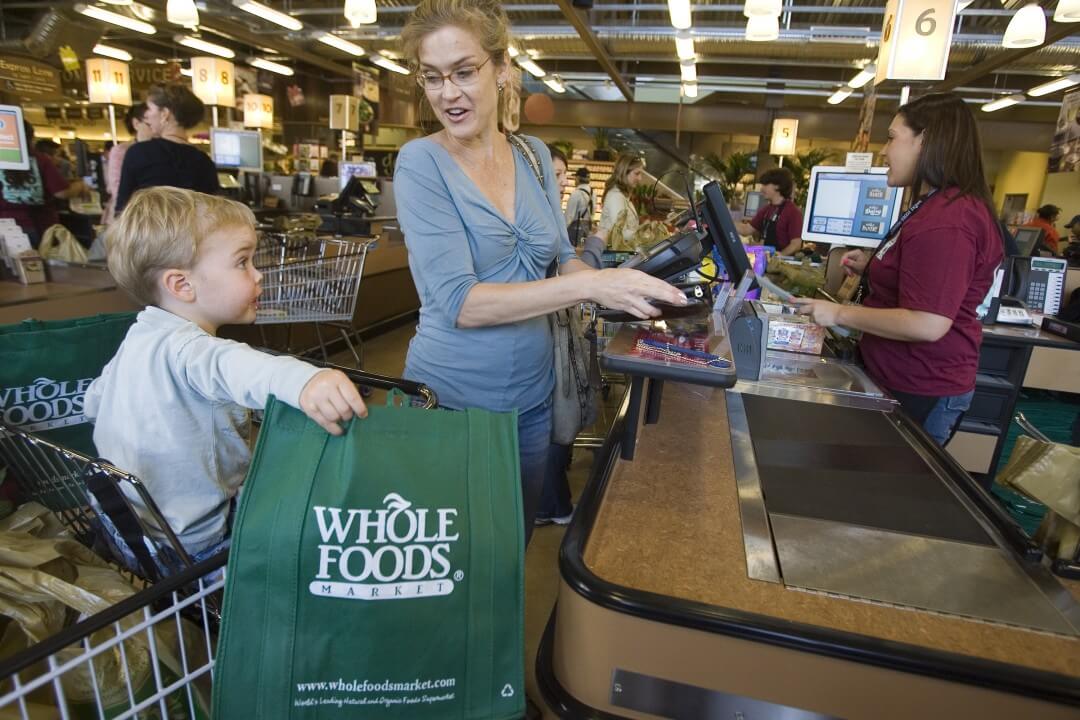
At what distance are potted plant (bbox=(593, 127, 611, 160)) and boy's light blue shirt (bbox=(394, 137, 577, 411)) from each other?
42.2 feet

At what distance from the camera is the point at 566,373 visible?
1.57 meters

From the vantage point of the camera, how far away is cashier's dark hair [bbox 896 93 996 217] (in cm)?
169

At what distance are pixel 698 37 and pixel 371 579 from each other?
29.8 feet

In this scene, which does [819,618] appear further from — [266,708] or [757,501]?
[266,708]

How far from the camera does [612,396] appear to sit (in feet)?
14.3

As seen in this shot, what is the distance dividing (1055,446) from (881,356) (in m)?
1.03

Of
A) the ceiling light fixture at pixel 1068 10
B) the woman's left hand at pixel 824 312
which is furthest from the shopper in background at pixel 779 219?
the woman's left hand at pixel 824 312

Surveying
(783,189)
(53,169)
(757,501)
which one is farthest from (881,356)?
(53,169)

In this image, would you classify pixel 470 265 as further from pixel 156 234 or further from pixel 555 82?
pixel 555 82

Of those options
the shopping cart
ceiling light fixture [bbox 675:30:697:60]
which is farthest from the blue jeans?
ceiling light fixture [bbox 675:30:697:60]

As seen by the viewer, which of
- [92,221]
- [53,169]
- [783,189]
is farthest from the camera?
[92,221]

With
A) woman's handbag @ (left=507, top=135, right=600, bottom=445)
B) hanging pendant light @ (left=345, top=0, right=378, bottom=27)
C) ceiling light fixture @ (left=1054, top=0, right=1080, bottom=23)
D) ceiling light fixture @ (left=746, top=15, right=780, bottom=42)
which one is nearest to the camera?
woman's handbag @ (left=507, top=135, right=600, bottom=445)

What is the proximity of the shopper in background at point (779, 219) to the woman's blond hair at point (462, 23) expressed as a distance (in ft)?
16.0

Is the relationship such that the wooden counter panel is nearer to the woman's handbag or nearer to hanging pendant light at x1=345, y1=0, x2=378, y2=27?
the woman's handbag
